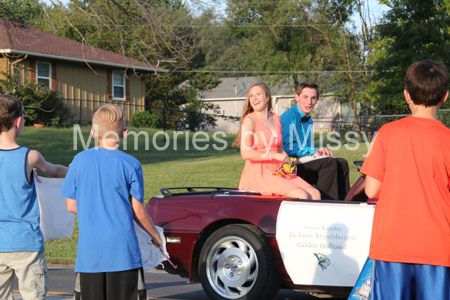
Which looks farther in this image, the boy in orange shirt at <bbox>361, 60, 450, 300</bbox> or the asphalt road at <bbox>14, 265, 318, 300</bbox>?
the asphalt road at <bbox>14, 265, 318, 300</bbox>

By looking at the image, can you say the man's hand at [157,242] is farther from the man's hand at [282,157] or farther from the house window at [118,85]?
the house window at [118,85]

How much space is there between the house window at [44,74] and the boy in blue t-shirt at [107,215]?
2500cm

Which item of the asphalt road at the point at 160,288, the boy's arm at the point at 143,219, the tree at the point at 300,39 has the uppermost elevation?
the tree at the point at 300,39

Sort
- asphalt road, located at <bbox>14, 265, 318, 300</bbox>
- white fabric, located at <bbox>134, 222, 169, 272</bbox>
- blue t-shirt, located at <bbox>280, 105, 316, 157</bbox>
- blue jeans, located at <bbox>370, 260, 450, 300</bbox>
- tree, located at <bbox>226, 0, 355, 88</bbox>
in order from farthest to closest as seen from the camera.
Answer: tree, located at <bbox>226, 0, 355, 88</bbox> → blue t-shirt, located at <bbox>280, 105, 316, 157</bbox> → asphalt road, located at <bbox>14, 265, 318, 300</bbox> → white fabric, located at <bbox>134, 222, 169, 272</bbox> → blue jeans, located at <bbox>370, 260, 450, 300</bbox>

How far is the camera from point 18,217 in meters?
3.91

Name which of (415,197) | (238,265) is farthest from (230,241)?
(415,197)

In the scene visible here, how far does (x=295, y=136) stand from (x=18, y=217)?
329 cm

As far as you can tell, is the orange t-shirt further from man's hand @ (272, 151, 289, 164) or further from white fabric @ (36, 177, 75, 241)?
white fabric @ (36, 177, 75, 241)

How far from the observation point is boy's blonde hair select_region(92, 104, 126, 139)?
136 inches

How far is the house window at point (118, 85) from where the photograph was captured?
3102 cm

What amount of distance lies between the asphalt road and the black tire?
29.6 inches

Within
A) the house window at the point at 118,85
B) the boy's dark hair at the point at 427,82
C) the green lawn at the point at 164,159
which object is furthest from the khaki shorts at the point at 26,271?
the house window at the point at 118,85

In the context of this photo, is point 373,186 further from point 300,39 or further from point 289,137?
point 300,39

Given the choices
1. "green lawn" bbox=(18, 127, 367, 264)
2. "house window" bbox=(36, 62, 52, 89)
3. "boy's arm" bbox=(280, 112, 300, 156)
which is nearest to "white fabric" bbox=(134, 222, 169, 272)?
"boy's arm" bbox=(280, 112, 300, 156)
